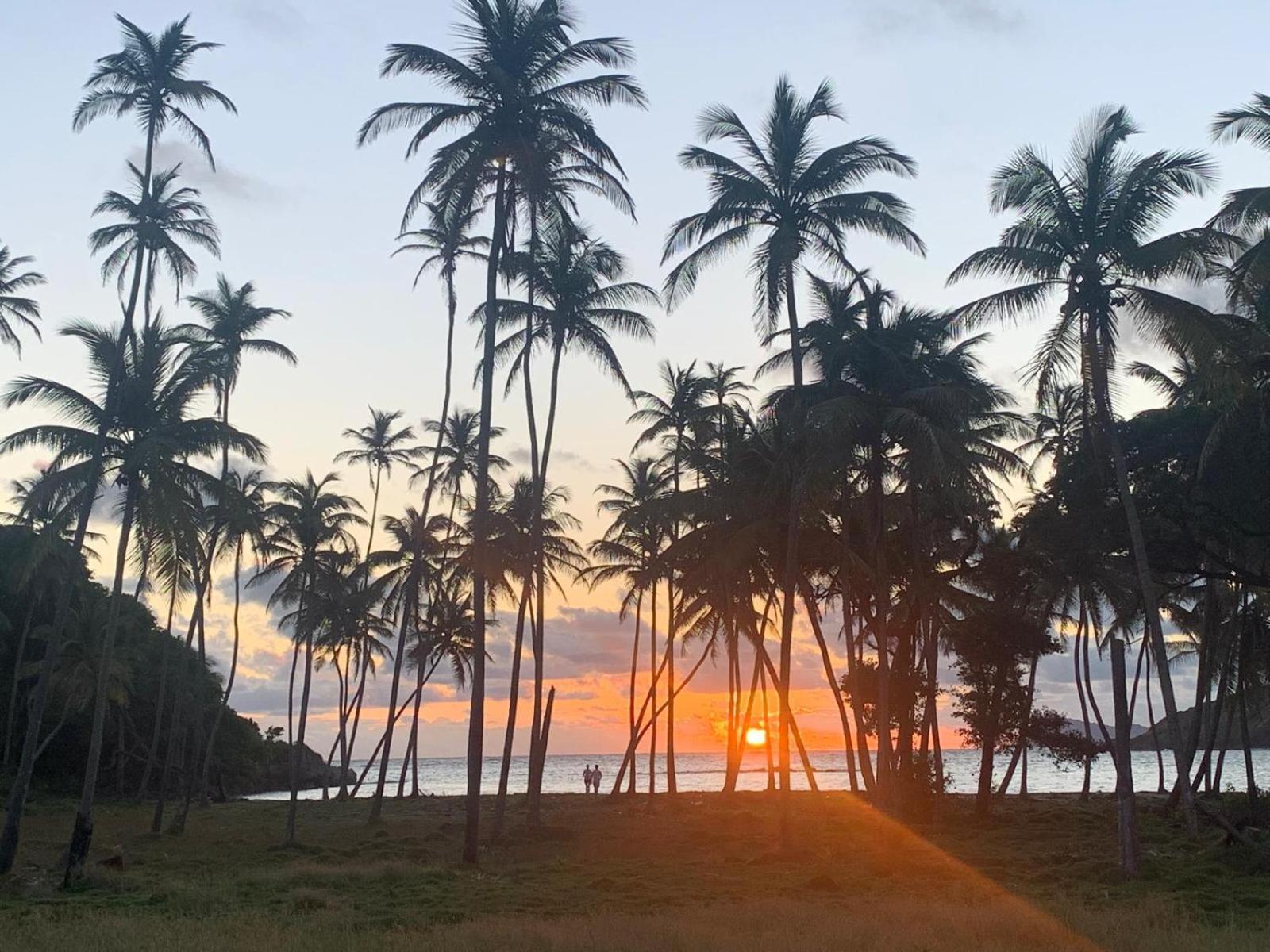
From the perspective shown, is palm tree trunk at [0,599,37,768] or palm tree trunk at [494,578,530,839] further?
palm tree trunk at [0,599,37,768]

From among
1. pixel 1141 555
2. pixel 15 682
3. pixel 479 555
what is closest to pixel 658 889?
pixel 479 555

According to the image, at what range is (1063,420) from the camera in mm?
31031

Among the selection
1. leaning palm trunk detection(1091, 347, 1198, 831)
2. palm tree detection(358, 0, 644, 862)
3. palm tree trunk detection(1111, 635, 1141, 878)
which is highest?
palm tree detection(358, 0, 644, 862)

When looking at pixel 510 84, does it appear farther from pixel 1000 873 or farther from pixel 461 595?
pixel 461 595

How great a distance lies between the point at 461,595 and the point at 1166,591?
29.6 metres

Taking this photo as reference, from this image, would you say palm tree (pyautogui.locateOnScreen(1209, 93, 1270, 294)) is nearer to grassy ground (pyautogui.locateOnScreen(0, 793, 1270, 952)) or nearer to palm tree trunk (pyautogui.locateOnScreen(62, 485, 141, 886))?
grassy ground (pyautogui.locateOnScreen(0, 793, 1270, 952))

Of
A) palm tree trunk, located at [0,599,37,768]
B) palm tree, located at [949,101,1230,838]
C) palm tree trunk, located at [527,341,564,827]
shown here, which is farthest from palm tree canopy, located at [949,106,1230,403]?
palm tree trunk, located at [0,599,37,768]

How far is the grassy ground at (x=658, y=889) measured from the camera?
46.0ft

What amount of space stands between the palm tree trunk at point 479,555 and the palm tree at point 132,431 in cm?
543

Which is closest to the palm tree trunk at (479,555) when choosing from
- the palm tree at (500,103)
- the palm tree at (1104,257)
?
the palm tree at (500,103)

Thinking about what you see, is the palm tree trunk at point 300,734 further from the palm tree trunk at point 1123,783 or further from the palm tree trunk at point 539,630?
the palm tree trunk at point 1123,783

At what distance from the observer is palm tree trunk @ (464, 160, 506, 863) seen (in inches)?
944

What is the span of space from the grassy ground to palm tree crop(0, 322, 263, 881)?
18.6 ft

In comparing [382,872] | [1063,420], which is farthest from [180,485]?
[1063,420]
